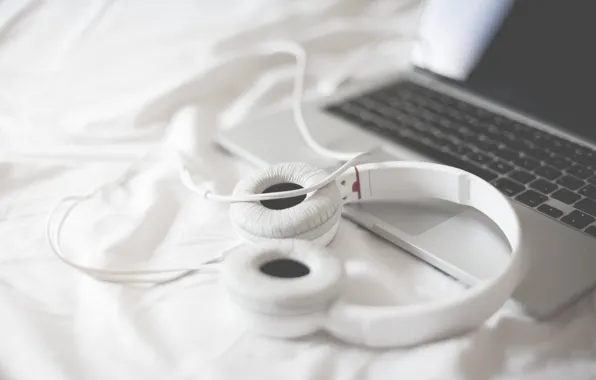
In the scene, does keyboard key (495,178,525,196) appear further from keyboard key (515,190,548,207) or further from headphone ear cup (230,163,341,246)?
headphone ear cup (230,163,341,246)

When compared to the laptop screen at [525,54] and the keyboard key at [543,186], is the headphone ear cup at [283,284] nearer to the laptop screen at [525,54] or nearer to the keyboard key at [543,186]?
the keyboard key at [543,186]

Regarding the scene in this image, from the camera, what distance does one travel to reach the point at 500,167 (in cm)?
58

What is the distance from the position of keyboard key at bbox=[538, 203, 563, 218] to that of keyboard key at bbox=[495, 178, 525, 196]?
0.03 meters

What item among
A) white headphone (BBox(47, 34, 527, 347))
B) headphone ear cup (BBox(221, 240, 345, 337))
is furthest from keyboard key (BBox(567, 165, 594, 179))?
headphone ear cup (BBox(221, 240, 345, 337))

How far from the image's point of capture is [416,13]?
3.22 ft

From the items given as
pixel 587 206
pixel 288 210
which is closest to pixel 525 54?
pixel 587 206

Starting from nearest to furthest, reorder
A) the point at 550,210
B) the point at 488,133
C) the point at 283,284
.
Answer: the point at 283,284, the point at 550,210, the point at 488,133

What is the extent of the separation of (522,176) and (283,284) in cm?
25

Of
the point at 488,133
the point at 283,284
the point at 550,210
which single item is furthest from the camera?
the point at 488,133

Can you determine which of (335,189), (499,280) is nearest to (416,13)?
(335,189)

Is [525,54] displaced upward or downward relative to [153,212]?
upward

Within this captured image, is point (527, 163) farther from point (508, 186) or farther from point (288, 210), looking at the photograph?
point (288, 210)

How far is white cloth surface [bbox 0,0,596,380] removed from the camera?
0.42 m

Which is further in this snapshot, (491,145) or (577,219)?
(491,145)
